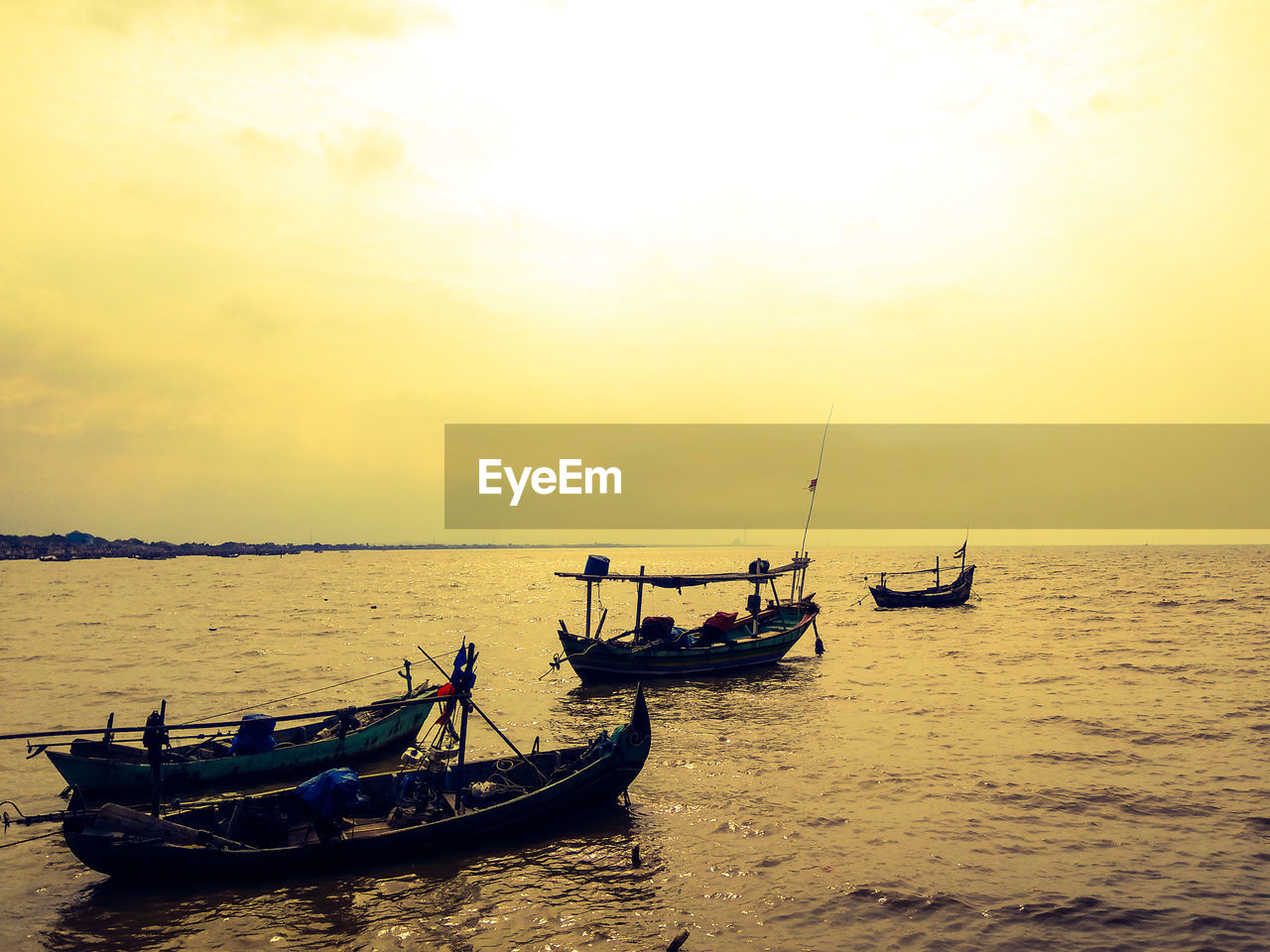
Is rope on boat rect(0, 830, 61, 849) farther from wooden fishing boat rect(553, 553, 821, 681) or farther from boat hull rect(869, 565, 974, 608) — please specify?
boat hull rect(869, 565, 974, 608)

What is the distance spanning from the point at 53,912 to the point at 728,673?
26.6 meters

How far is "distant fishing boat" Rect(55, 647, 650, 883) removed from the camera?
13.4m

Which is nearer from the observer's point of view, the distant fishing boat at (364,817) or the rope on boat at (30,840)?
the distant fishing boat at (364,817)

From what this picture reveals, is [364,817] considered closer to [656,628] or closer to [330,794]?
[330,794]

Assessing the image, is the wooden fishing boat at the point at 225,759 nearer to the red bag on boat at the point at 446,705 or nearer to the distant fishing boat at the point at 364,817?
the red bag on boat at the point at 446,705

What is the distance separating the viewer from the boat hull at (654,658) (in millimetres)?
32344

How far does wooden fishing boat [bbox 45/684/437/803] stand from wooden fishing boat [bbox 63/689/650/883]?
2.16 meters

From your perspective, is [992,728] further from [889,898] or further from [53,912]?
[53,912]

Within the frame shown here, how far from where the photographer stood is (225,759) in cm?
1895

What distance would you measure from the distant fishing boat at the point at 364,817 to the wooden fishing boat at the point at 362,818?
21 millimetres

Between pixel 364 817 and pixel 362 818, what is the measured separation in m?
0.06

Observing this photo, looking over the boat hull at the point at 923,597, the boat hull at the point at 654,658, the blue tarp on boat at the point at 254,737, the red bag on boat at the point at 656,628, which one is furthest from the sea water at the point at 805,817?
the boat hull at the point at 923,597

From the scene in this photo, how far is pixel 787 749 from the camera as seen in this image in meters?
22.5

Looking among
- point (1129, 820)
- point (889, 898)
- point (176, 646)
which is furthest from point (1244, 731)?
point (176, 646)
